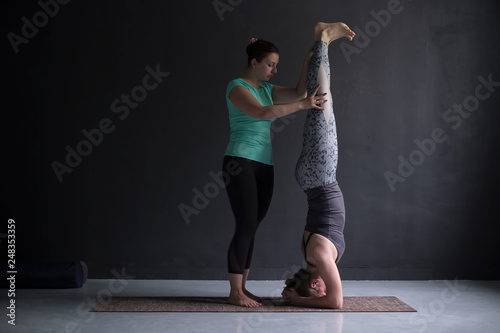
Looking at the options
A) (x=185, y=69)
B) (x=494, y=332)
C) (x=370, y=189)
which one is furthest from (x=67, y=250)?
(x=494, y=332)

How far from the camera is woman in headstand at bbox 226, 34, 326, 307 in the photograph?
352cm

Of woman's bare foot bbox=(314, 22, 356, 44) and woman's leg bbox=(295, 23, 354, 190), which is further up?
woman's bare foot bbox=(314, 22, 356, 44)

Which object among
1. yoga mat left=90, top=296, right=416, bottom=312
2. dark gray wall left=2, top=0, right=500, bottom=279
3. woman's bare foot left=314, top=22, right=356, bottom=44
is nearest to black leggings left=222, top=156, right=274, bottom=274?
yoga mat left=90, top=296, right=416, bottom=312

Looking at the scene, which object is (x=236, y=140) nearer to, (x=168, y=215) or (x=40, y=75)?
(x=168, y=215)

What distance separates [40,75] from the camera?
186 inches

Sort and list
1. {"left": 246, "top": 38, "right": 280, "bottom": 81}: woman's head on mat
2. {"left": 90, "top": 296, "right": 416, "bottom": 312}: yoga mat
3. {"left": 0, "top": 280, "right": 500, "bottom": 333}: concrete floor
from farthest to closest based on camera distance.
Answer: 1. {"left": 246, "top": 38, "right": 280, "bottom": 81}: woman's head on mat
2. {"left": 90, "top": 296, "right": 416, "bottom": 312}: yoga mat
3. {"left": 0, "top": 280, "right": 500, "bottom": 333}: concrete floor

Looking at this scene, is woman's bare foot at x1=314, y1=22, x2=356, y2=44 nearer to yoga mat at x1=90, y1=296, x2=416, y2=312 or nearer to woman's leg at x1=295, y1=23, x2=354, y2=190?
woman's leg at x1=295, y1=23, x2=354, y2=190

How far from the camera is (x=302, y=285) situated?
3.63 meters

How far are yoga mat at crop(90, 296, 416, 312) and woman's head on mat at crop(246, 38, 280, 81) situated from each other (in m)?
1.38

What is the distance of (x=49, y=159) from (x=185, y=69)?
1.24m

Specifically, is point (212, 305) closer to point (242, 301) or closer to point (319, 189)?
point (242, 301)

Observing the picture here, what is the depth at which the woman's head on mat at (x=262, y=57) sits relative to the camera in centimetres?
367

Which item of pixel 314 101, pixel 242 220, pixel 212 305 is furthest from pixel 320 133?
pixel 212 305

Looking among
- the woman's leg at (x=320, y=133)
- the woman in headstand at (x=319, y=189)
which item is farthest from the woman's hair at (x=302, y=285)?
the woman's leg at (x=320, y=133)
